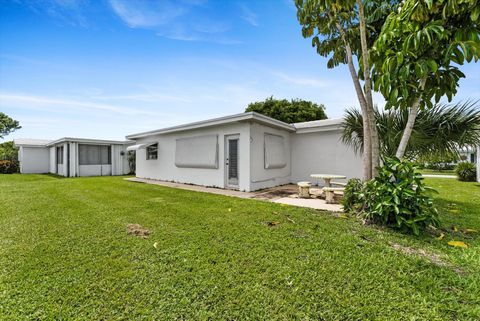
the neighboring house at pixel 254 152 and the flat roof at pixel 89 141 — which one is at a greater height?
the flat roof at pixel 89 141

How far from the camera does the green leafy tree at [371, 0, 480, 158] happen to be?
3822mm

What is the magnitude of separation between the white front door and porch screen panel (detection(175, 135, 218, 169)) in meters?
0.60

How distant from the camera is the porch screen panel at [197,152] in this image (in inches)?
417

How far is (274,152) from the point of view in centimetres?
1067

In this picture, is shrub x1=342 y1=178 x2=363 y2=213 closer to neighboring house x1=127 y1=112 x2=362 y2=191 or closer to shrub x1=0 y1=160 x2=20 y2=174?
neighboring house x1=127 y1=112 x2=362 y2=191

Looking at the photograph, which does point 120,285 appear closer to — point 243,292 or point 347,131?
point 243,292

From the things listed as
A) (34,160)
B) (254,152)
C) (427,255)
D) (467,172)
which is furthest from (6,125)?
(467,172)

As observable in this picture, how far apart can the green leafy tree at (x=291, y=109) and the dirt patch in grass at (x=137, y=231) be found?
23.0 m

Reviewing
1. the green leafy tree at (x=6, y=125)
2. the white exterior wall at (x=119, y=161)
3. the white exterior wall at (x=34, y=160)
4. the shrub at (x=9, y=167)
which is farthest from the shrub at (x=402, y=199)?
the green leafy tree at (x=6, y=125)

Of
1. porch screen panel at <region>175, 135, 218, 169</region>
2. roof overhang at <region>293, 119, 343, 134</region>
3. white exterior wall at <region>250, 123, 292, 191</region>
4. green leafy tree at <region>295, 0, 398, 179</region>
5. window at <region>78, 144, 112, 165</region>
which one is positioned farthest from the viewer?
window at <region>78, 144, 112, 165</region>

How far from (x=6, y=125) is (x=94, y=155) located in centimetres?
2771

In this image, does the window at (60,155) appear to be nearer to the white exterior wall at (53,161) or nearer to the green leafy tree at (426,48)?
the white exterior wall at (53,161)

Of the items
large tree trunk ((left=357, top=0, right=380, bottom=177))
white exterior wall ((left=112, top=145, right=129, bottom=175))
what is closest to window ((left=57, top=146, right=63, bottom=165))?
white exterior wall ((left=112, top=145, right=129, bottom=175))

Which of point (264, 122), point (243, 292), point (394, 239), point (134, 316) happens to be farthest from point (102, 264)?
point (264, 122)
